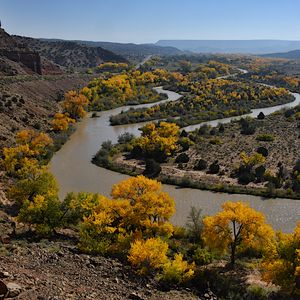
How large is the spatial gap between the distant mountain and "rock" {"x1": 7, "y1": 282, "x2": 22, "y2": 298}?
147 meters

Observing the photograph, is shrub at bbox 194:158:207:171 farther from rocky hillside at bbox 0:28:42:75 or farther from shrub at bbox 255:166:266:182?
rocky hillside at bbox 0:28:42:75

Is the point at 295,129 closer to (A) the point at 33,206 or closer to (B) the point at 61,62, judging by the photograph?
(A) the point at 33,206

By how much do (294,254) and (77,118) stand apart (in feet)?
192

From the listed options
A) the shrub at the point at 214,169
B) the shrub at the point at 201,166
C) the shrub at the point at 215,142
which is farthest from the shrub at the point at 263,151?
the shrub at the point at 201,166

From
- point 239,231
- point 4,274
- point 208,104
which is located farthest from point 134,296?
point 208,104

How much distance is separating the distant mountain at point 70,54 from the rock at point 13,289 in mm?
146841

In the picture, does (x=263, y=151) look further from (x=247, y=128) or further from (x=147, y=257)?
(x=147, y=257)

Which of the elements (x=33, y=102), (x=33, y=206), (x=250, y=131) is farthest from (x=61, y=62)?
(x=33, y=206)

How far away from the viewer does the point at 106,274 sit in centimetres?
2167

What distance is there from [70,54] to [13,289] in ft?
530

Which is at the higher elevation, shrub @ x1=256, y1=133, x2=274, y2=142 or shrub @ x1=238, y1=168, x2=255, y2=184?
shrub @ x1=256, y1=133, x2=274, y2=142

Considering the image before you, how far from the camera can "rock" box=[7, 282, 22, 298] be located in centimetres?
1641

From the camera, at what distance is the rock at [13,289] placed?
1641cm

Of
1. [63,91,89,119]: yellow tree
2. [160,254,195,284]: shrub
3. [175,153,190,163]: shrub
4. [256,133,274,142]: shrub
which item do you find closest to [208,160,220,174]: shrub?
[175,153,190,163]: shrub
